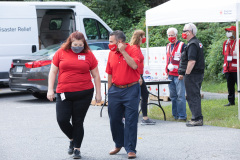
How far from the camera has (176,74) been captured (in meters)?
9.94

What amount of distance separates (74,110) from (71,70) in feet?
1.77

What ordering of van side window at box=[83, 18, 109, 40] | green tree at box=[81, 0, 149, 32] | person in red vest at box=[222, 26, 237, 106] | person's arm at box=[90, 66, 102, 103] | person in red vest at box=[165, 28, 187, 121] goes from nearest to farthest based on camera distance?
person's arm at box=[90, 66, 102, 103] → person in red vest at box=[165, 28, 187, 121] → person in red vest at box=[222, 26, 237, 106] → van side window at box=[83, 18, 109, 40] → green tree at box=[81, 0, 149, 32]

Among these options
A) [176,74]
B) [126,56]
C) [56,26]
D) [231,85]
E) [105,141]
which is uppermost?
[56,26]

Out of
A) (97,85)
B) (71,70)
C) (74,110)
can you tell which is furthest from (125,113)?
(71,70)

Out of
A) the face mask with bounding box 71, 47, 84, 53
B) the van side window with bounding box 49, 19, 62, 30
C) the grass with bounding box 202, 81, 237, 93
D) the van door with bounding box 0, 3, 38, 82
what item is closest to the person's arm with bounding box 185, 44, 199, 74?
the face mask with bounding box 71, 47, 84, 53

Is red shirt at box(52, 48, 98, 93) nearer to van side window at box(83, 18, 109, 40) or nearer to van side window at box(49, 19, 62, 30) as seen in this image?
van side window at box(83, 18, 109, 40)

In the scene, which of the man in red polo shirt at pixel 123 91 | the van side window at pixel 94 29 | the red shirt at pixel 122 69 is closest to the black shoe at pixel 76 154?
the man in red polo shirt at pixel 123 91

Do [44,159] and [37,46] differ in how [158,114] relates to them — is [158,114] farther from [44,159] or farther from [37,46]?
[37,46]

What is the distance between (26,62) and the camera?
13.5m

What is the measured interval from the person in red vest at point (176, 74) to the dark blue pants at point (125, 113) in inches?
121

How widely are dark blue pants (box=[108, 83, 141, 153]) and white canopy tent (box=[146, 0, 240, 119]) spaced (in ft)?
10.5

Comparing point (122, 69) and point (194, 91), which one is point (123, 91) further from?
point (194, 91)

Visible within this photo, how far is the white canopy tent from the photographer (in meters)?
9.26

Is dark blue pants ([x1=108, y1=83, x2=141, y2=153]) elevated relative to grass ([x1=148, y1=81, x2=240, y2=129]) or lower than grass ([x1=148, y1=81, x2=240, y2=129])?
elevated
